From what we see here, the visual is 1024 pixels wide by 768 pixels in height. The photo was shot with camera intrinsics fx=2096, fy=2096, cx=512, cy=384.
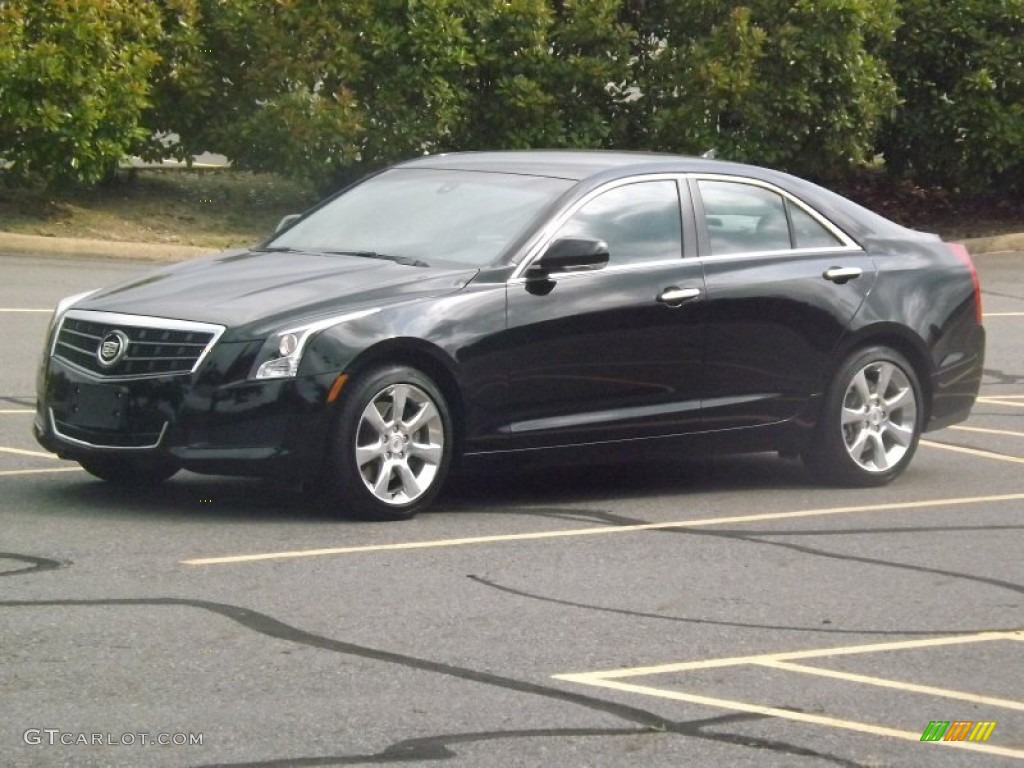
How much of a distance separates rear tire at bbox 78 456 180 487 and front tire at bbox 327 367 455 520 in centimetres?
73

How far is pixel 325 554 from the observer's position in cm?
812

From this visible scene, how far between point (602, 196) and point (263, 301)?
186cm

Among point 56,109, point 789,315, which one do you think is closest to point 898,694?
point 789,315

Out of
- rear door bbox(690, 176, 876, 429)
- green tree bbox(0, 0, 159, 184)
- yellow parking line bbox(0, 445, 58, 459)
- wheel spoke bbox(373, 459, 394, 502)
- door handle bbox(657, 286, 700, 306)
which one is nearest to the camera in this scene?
wheel spoke bbox(373, 459, 394, 502)

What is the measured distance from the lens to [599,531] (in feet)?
29.1

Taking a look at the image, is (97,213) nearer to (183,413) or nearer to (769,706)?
(183,413)

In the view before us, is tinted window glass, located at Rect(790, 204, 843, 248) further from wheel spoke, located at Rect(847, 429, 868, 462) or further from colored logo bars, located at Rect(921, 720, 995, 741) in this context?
colored logo bars, located at Rect(921, 720, 995, 741)

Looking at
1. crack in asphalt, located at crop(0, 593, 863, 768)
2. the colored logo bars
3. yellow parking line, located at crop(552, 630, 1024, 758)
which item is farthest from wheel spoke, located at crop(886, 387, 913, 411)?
the colored logo bars

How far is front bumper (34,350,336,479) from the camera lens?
27.8 ft

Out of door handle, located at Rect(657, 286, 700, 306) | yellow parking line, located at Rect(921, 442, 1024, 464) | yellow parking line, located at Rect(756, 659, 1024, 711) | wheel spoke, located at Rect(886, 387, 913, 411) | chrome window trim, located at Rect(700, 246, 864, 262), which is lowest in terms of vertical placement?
yellow parking line, located at Rect(756, 659, 1024, 711)

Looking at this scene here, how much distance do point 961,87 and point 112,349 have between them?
16.3m

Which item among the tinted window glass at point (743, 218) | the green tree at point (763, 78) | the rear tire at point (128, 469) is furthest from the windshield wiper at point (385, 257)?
the green tree at point (763, 78)

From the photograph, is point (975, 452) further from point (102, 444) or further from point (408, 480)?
point (102, 444)

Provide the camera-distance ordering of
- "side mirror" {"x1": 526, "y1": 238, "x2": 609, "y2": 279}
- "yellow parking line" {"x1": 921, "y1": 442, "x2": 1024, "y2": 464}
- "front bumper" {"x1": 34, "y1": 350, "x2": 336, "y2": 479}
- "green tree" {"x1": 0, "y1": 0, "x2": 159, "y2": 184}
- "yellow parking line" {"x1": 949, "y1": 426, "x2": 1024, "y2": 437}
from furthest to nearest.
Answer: "green tree" {"x1": 0, "y1": 0, "x2": 159, "y2": 184}
"yellow parking line" {"x1": 949, "y1": 426, "x2": 1024, "y2": 437}
"yellow parking line" {"x1": 921, "y1": 442, "x2": 1024, "y2": 464}
"side mirror" {"x1": 526, "y1": 238, "x2": 609, "y2": 279}
"front bumper" {"x1": 34, "y1": 350, "x2": 336, "y2": 479}
